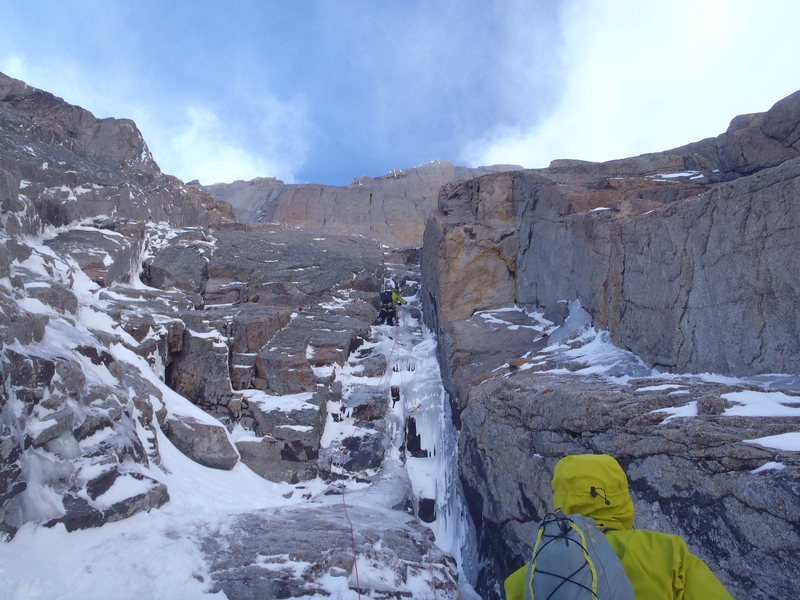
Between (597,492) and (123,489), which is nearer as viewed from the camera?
(597,492)

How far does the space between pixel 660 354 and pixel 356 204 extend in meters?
A: 27.1

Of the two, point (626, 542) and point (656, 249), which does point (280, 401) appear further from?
point (626, 542)

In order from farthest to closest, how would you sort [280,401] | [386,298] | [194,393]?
[386,298] → [280,401] → [194,393]

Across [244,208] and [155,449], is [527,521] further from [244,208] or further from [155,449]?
[244,208]

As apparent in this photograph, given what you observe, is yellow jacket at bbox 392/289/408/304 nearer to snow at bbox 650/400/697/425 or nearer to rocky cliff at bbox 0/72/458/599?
rocky cliff at bbox 0/72/458/599

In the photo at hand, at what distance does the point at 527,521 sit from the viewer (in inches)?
222

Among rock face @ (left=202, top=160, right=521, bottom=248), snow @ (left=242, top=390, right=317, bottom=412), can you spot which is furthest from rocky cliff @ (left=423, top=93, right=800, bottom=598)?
rock face @ (left=202, top=160, right=521, bottom=248)

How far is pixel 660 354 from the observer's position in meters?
6.21

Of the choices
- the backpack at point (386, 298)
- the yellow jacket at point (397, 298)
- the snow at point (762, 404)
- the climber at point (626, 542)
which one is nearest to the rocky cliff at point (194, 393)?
the backpack at point (386, 298)

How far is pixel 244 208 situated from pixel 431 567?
30085 mm

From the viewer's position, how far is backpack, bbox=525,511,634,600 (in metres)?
1.62

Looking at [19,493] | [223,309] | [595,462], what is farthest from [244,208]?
[595,462]

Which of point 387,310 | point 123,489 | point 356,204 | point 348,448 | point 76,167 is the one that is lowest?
point 348,448

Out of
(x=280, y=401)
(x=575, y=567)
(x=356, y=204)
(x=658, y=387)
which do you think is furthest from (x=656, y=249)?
(x=356, y=204)
